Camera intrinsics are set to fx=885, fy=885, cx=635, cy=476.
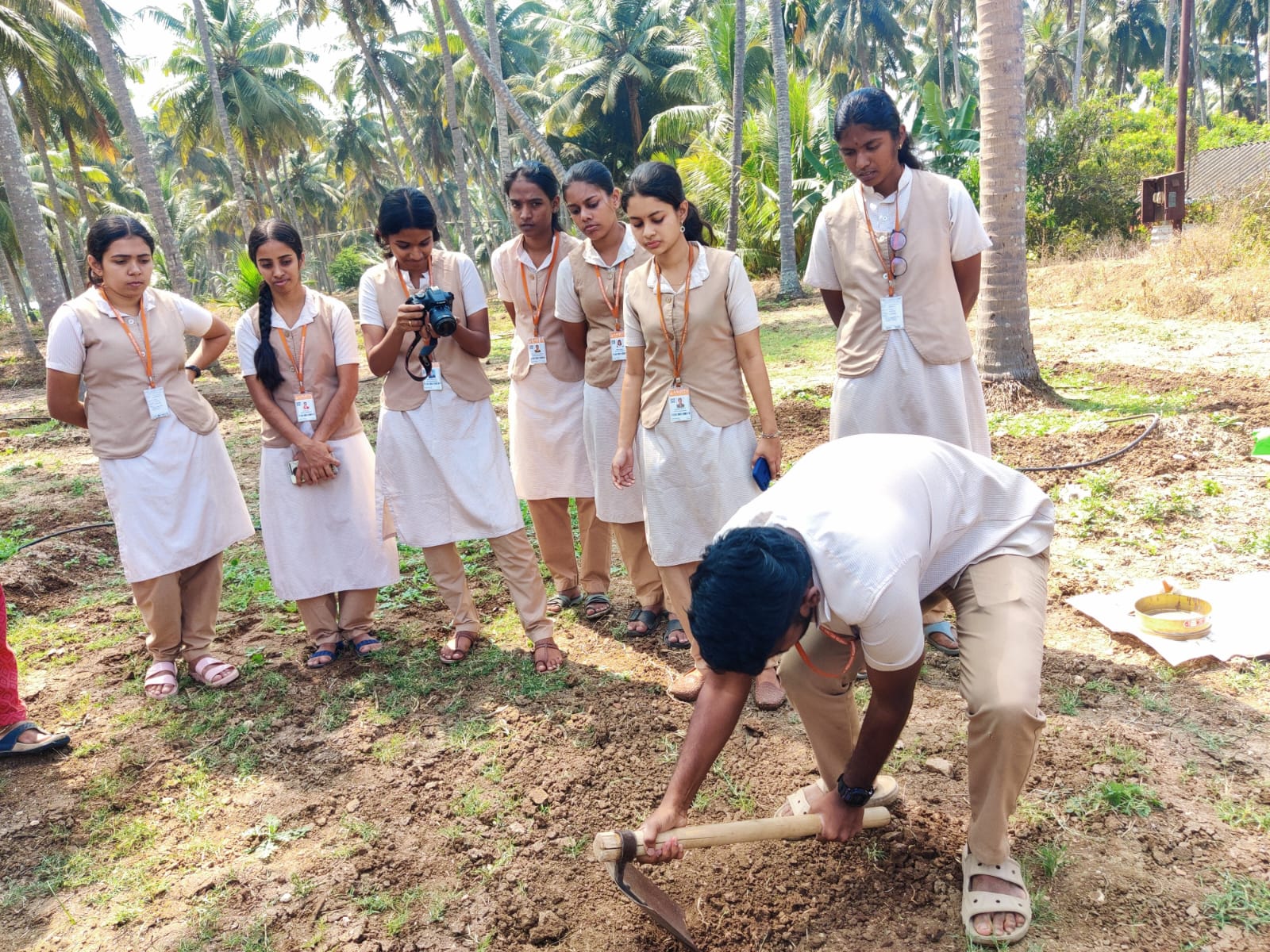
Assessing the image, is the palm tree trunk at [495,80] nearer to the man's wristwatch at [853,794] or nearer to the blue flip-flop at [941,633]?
the blue flip-flop at [941,633]

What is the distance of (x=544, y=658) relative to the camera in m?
3.46

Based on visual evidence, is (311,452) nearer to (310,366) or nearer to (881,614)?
(310,366)

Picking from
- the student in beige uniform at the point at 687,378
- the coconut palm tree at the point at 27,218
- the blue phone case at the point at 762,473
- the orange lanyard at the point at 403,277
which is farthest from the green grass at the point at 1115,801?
the coconut palm tree at the point at 27,218

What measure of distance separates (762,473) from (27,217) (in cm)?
1078

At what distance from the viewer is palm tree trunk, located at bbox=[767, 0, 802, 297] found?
14367 mm

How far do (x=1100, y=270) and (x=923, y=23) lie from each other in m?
30.1

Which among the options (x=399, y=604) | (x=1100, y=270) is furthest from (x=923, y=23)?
(x=399, y=604)

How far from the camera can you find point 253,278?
1328cm

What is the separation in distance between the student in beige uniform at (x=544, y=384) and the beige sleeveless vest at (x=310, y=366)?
709mm

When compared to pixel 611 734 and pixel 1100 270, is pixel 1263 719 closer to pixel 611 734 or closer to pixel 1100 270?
pixel 611 734

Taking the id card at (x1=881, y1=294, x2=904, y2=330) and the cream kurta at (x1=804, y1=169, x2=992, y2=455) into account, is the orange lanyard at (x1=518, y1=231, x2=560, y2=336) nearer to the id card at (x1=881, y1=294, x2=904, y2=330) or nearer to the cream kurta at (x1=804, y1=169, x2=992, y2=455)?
the cream kurta at (x1=804, y1=169, x2=992, y2=455)

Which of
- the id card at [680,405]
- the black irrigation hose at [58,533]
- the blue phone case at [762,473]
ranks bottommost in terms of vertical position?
the black irrigation hose at [58,533]

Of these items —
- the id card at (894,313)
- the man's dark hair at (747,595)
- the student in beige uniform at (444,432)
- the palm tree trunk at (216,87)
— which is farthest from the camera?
the palm tree trunk at (216,87)

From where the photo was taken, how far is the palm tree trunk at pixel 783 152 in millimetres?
14367
